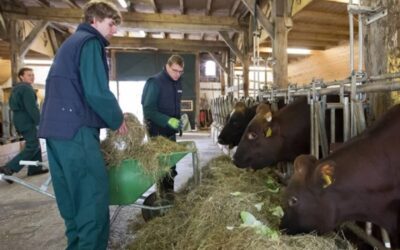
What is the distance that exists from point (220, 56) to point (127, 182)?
1281 centimetres

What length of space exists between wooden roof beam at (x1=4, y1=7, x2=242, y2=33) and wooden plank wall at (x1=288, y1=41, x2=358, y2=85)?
294 cm

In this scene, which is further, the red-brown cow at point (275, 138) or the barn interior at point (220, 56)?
the red-brown cow at point (275, 138)

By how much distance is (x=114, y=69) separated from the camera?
1541 cm

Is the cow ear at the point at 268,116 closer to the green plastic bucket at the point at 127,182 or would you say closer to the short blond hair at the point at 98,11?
the green plastic bucket at the point at 127,182

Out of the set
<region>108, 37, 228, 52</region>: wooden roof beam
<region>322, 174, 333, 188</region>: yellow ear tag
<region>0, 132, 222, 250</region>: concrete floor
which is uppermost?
<region>108, 37, 228, 52</region>: wooden roof beam

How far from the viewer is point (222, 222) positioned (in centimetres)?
223

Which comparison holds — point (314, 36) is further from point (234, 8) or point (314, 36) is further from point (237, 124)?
point (237, 124)

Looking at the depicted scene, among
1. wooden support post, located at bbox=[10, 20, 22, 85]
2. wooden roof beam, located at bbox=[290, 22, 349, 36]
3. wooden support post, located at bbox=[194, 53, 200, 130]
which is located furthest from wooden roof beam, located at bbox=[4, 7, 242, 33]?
wooden support post, located at bbox=[194, 53, 200, 130]

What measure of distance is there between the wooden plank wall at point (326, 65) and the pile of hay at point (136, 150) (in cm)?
632

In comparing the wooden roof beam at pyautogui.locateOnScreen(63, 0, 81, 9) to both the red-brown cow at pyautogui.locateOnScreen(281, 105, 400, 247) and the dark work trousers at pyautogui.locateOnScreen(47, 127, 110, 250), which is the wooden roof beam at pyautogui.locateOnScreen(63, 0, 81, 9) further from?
the red-brown cow at pyautogui.locateOnScreen(281, 105, 400, 247)

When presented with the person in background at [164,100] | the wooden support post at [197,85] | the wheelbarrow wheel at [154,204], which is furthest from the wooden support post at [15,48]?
the wooden support post at [197,85]

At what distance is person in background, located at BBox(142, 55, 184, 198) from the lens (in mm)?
3342

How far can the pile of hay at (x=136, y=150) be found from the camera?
2502 millimetres

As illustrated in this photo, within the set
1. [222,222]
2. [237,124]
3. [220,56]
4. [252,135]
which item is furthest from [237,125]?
[220,56]
